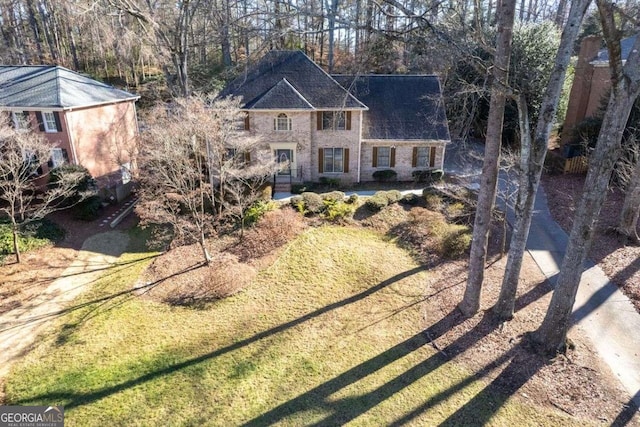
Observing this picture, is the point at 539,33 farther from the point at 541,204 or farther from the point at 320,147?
the point at 320,147

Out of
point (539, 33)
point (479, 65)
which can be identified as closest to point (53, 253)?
point (479, 65)

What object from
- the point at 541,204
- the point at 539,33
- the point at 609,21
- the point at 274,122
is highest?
the point at 539,33

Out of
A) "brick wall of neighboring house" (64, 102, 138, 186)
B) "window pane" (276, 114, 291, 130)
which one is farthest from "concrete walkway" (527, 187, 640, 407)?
"brick wall of neighboring house" (64, 102, 138, 186)

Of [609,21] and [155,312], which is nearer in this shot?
[609,21]

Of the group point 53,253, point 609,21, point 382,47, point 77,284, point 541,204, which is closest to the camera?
point 609,21

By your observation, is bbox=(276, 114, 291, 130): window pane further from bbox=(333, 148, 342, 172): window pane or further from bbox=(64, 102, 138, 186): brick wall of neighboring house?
bbox=(64, 102, 138, 186): brick wall of neighboring house

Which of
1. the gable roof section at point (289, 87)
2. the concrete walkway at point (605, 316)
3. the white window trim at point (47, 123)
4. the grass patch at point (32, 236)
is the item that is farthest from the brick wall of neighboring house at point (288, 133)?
the concrete walkway at point (605, 316)

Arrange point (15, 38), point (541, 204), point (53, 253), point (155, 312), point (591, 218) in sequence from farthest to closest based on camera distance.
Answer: point (15, 38), point (541, 204), point (53, 253), point (155, 312), point (591, 218)
